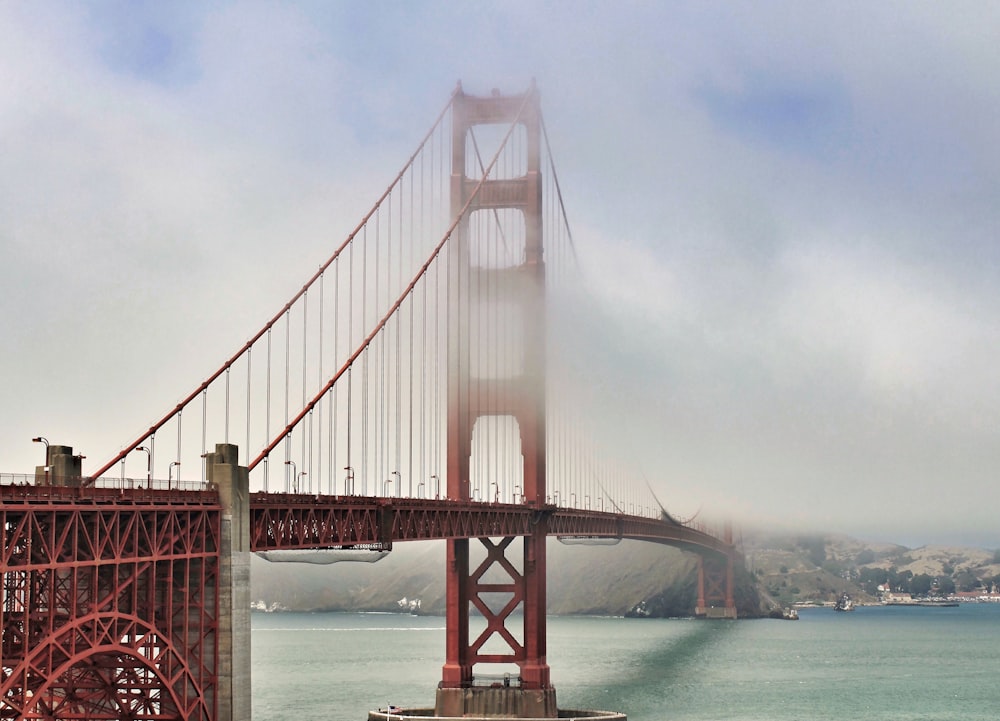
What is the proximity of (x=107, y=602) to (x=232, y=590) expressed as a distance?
6.21m

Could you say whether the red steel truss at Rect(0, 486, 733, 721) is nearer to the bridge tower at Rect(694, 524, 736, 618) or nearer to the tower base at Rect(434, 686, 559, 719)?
the tower base at Rect(434, 686, 559, 719)

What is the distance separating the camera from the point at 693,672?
103 m

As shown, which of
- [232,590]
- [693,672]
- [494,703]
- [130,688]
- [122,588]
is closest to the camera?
[122,588]

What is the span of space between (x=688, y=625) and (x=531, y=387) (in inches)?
4181

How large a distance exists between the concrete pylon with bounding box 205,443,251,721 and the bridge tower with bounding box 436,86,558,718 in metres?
25.9

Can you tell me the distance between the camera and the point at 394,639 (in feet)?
506

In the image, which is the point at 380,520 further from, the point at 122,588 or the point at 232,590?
the point at 122,588

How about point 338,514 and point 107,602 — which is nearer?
point 107,602

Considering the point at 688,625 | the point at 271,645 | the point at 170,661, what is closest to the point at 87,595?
the point at 170,661

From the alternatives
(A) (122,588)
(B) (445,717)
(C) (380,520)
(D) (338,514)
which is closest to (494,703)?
(B) (445,717)

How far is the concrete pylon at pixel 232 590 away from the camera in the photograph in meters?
42.2

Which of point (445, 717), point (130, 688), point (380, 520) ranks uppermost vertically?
point (380, 520)

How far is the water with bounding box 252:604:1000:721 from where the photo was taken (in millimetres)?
81625

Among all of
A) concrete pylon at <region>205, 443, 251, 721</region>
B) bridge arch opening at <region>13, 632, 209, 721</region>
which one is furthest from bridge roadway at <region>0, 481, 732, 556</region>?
bridge arch opening at <region>13, 632, 209, 721</region>
